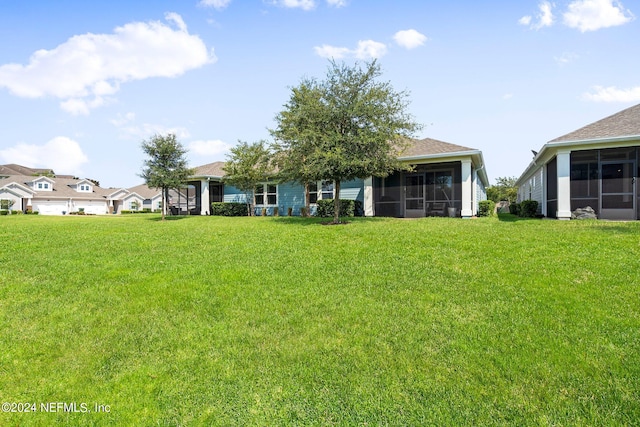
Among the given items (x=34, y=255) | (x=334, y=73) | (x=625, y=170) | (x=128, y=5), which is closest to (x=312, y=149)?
(x=334, y=73)

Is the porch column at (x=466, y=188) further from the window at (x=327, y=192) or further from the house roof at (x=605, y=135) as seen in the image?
the window at (x=327, y=192)

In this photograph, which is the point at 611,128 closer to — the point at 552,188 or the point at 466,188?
the point at 552,188

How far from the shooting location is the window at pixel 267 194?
21.3 meters

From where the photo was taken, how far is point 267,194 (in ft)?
70.1

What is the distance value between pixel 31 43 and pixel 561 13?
52.4 feet

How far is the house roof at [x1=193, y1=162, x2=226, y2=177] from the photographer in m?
22.5

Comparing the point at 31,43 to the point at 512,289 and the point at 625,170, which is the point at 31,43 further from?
the point at 625,170

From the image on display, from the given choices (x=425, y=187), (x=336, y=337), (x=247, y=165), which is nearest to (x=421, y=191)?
(x=425, y=187)

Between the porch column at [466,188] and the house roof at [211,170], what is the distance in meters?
14.7

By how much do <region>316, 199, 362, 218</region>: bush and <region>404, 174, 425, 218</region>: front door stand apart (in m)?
2.42

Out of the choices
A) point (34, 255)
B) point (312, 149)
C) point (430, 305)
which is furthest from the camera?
point (312, 149)

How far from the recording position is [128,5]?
9664 mm

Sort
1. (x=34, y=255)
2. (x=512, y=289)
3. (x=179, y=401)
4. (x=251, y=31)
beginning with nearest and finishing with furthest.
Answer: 1. (x=179, y=401)
2. (x=512, y=289)
3. (x=34, y=255)
4. (x=251, y=31)

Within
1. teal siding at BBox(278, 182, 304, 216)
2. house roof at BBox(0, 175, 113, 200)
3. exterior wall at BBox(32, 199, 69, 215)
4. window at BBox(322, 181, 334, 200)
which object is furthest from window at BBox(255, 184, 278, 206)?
house roof at BBox(0, 175, 113, 200)
